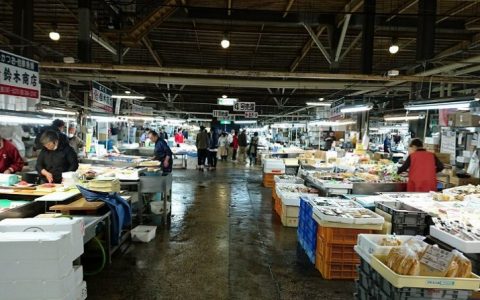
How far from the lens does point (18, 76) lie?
21.4 ft

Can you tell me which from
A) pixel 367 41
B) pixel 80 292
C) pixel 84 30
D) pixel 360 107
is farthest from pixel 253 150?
pixel 80 292

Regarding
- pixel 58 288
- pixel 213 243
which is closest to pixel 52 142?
pixel 213 243

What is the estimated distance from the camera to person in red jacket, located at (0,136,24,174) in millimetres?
6895

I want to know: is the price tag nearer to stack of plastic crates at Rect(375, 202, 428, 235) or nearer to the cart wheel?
stack of plastic crates at Rect(375, 202, 428, 235)

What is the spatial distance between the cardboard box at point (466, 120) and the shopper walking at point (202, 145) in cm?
974

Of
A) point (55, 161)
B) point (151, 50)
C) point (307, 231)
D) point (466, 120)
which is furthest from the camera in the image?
point (151, 50)

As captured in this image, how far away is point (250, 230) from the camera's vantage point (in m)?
7.11

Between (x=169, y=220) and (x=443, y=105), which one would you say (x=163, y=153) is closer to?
(x=169, y=220)

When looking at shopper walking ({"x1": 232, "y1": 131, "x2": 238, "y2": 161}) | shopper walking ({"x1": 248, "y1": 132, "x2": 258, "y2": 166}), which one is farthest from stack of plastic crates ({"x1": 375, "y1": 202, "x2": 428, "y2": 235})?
shopper walking ({"x1": 232, "y1": 131, "x2": 238, "y2": 161})

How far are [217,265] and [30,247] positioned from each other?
2853 mm

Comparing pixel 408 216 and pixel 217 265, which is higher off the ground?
pixel 408 216

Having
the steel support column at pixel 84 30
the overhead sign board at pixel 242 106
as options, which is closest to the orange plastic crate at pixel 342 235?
the steel support column at pixel 84 30

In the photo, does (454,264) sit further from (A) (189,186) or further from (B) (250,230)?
(A) (189,186)

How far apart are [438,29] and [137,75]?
836 cm
